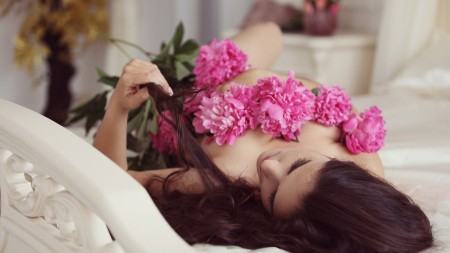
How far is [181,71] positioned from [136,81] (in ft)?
1.62

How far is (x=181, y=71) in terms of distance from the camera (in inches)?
71.9

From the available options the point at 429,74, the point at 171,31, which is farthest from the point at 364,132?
the point at 171,31

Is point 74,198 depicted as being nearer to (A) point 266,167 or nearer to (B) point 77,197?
(B) point 77,197

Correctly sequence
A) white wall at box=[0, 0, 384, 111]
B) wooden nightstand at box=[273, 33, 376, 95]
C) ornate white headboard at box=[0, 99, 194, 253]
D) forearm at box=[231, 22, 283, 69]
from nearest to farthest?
ornate white headboard at box=[0, 99, 194, 253] → forearm at box=[231, 22, 283, 69] → wooden nightstand at box=[273, 33, 376, 95] → white wall at box=[0, 0, 384, 111]

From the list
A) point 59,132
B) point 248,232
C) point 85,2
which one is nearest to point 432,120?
point 248,232

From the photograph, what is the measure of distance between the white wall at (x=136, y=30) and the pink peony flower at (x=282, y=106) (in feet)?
7.37

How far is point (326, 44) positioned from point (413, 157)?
137 cm

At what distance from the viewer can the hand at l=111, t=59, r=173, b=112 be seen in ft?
4.31

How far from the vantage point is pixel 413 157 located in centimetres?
180

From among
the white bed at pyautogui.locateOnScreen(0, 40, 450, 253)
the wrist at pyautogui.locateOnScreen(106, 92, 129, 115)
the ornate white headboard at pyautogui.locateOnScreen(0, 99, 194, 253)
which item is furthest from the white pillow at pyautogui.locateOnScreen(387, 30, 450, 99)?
the ornate white headboard at pyautogui.locateOnScreen(0, 99, 194, 253)

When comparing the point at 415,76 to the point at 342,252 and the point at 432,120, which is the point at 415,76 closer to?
the point at 432,120

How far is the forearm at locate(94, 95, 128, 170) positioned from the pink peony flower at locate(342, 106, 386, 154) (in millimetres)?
535

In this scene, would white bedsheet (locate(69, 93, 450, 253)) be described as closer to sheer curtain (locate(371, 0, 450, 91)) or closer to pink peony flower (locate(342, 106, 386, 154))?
pink peony flower (locate(342, 106, 386, 154))

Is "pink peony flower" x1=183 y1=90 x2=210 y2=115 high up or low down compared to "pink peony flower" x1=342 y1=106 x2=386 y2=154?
up
